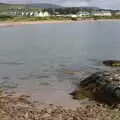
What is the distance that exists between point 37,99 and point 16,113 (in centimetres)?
403

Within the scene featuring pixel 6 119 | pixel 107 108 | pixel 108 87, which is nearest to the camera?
pixel 6 119

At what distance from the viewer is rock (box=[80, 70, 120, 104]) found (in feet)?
54.6

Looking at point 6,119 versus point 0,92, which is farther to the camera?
point 0,92

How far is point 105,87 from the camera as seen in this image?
17.6 metres

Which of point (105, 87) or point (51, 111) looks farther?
point (105, 87)

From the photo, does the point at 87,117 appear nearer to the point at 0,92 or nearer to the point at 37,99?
the point at 37,99

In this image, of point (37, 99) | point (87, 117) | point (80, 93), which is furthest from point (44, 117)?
point (80, 93)

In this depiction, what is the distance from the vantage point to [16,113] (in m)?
13.6

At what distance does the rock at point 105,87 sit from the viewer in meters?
16.7

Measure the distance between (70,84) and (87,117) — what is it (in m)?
8.32

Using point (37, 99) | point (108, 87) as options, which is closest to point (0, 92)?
point (37, 99)

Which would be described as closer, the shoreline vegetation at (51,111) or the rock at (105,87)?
the shoreline vegetation at (51,111)

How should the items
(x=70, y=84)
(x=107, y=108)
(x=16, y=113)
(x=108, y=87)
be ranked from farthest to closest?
(x=70, y=84) → (x=108, y=87) → (x=107, y=108) → (x=16, y=113)

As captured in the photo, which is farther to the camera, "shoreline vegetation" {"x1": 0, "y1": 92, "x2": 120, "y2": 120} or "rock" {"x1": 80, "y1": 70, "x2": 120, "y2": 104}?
"rock" {"x1": 80, "y1": 70, "x2": 120, "y2": 104}
